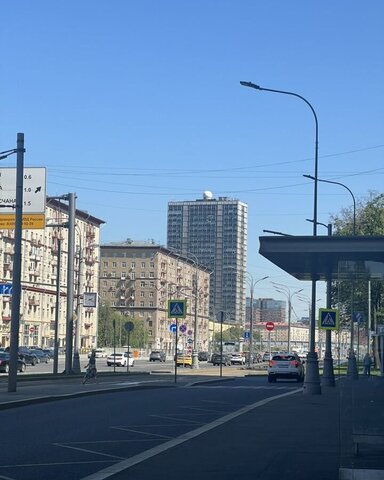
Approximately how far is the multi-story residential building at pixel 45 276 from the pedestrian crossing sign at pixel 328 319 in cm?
6655

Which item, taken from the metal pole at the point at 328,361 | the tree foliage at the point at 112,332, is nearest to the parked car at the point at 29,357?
the metal pole at the point at 328,361

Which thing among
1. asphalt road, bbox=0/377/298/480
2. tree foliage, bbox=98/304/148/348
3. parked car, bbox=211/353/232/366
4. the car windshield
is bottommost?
parked car, bbox=211/353/232/366

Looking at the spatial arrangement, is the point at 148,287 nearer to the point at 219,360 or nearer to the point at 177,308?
the point at 219,360

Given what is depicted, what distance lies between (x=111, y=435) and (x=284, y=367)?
31.9 metres

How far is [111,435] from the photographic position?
52.6 feet

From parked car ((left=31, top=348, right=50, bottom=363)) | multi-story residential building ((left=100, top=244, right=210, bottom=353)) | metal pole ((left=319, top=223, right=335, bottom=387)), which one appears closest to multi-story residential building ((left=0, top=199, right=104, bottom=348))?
parked car ((left=31, top=348, right=50, bottom=363))

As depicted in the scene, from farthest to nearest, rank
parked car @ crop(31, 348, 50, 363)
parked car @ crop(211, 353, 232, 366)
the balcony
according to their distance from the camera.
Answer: the balcony < parked car @ crop(211, 353, 232, 366) < parked car @ crop(31, 348, 50, 363)

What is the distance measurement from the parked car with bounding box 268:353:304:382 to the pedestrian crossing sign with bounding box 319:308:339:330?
12795mm

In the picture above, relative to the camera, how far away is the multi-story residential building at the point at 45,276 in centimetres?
10494

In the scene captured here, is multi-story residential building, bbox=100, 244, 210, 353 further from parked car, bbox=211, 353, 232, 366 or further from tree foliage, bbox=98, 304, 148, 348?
parked car, bbox=211, 353, 232, 366

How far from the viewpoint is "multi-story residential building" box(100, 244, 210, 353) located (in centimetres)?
15075

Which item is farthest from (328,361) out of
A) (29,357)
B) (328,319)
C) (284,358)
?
(29,357)

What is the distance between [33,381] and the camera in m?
40.3

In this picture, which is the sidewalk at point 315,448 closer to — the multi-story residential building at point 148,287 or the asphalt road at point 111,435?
the asphalt road at point 111,435
